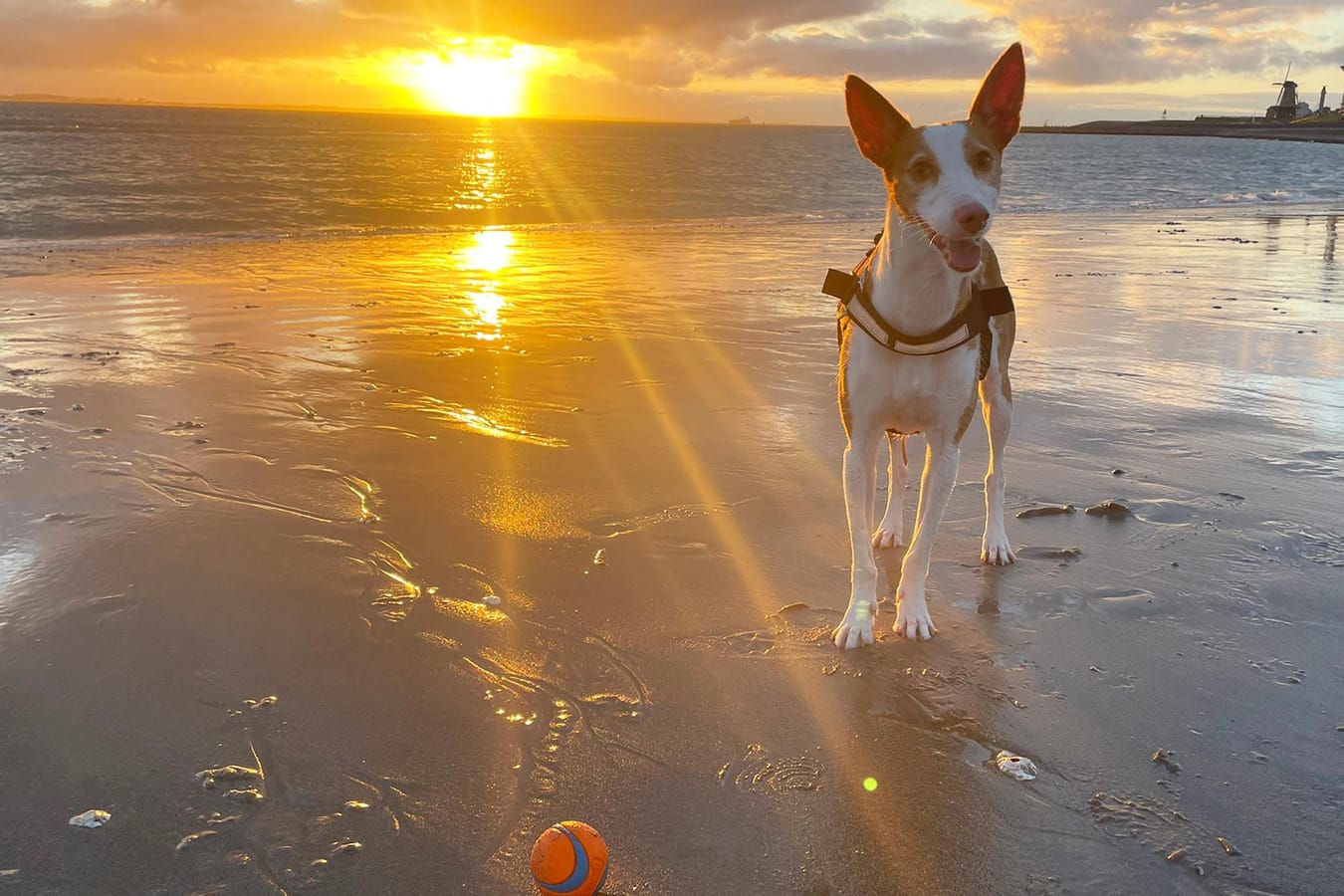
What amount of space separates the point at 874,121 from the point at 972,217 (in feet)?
2.05

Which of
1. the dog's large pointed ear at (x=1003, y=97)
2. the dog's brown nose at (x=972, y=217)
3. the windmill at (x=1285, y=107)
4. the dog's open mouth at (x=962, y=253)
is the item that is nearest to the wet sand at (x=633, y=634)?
the dog's open mouth at (x=962, y=253)

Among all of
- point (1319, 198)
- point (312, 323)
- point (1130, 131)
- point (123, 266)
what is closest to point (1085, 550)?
point (312, 323)

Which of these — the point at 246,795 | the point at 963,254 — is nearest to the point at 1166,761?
the point at 963,254

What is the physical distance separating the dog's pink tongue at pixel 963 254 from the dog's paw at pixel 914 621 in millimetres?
1319

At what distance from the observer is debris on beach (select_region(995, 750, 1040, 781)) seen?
2.80 m

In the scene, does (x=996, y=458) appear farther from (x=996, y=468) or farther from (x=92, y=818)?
(x=92, y=818)

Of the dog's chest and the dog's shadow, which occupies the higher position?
the dog's chest

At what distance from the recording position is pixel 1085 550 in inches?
175

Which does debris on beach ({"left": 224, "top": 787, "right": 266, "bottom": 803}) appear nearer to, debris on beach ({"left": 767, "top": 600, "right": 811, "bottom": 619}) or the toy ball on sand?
the toy ball on sand

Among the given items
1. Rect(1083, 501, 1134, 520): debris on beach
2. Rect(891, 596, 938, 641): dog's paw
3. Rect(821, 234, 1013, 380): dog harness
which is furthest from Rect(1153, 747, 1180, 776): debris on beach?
Rect(1083, 501, 1134, 520): debris on beach

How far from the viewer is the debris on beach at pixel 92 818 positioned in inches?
100

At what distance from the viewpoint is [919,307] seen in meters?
3.45

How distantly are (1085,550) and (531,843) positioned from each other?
3041 mm

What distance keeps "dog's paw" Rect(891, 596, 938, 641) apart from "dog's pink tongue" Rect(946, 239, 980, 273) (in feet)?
4.33
